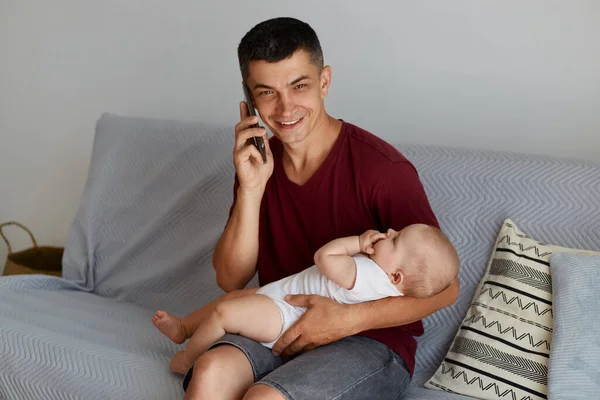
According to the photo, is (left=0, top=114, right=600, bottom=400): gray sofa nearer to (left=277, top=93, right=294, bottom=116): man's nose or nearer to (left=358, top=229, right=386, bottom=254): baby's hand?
(left=358, top=229, right=386, bottom=254): baby's hand

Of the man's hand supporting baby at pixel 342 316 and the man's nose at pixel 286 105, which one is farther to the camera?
the man's nose at pixel 286 105

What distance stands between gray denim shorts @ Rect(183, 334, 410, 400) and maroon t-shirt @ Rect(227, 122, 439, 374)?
61 millimetres

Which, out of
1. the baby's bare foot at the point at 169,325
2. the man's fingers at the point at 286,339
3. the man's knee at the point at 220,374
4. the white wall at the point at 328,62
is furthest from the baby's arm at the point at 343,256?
the white wall at the point at 328,62

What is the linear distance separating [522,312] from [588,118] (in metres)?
0.75

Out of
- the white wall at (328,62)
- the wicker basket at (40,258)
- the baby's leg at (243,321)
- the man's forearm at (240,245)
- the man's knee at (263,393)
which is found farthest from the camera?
the wicker basket at (40,258)

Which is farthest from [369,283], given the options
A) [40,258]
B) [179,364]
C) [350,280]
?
[40,258]

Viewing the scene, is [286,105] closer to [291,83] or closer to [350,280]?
[291,83]

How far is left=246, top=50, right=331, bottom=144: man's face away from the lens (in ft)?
6.35

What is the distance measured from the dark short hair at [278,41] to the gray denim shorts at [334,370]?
0.67 meters

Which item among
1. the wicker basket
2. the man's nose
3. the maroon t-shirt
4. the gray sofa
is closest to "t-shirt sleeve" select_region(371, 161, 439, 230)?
the maroon t-shirt

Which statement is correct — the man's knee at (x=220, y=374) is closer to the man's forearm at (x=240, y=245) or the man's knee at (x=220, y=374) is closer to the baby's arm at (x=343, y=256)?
the baby's arm at (x=343, y=256)

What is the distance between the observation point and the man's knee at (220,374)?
5.65 feet

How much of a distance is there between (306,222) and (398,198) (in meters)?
0.27

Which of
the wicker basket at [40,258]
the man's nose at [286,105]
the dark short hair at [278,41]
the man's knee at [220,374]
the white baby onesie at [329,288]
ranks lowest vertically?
the wicker basket at [40,258]
